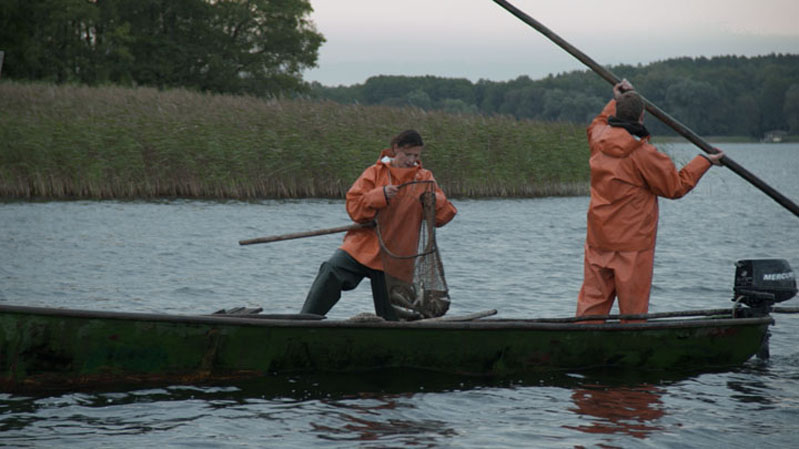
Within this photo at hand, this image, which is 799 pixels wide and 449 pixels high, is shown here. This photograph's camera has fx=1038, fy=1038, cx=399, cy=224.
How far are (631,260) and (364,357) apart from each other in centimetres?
209

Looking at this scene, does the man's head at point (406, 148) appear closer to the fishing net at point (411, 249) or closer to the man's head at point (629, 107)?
the fishing net at point (411, 249)

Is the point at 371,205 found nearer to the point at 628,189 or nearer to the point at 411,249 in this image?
the point at 411,249

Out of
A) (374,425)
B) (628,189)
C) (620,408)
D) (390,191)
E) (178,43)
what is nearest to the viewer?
(374,425)

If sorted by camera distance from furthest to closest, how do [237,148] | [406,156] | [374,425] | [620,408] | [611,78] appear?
[237,148]
[611,78]
[406,156]
[620,408]
[374,425]

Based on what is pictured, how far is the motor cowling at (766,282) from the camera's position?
836 cm

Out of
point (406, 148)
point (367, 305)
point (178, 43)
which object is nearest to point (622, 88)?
point (406, 148)

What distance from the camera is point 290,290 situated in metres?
13.6

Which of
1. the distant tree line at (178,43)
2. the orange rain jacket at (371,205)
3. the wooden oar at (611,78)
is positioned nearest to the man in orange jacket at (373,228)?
the orange rain jacket at (371,205)

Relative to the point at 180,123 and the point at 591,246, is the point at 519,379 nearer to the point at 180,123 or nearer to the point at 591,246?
the point at 591,246

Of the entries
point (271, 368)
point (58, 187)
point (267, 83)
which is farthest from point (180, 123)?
point (267, 83)

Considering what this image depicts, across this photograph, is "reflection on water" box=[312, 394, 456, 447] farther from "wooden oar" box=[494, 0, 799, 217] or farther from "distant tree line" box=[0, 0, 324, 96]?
"distant tree line" box=[0, 0, 324, 96]

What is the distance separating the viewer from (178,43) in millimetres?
46688

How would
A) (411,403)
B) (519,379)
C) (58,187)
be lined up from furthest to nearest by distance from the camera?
(58,187) < (519,379) < (411,403)

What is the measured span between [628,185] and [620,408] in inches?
63.5
